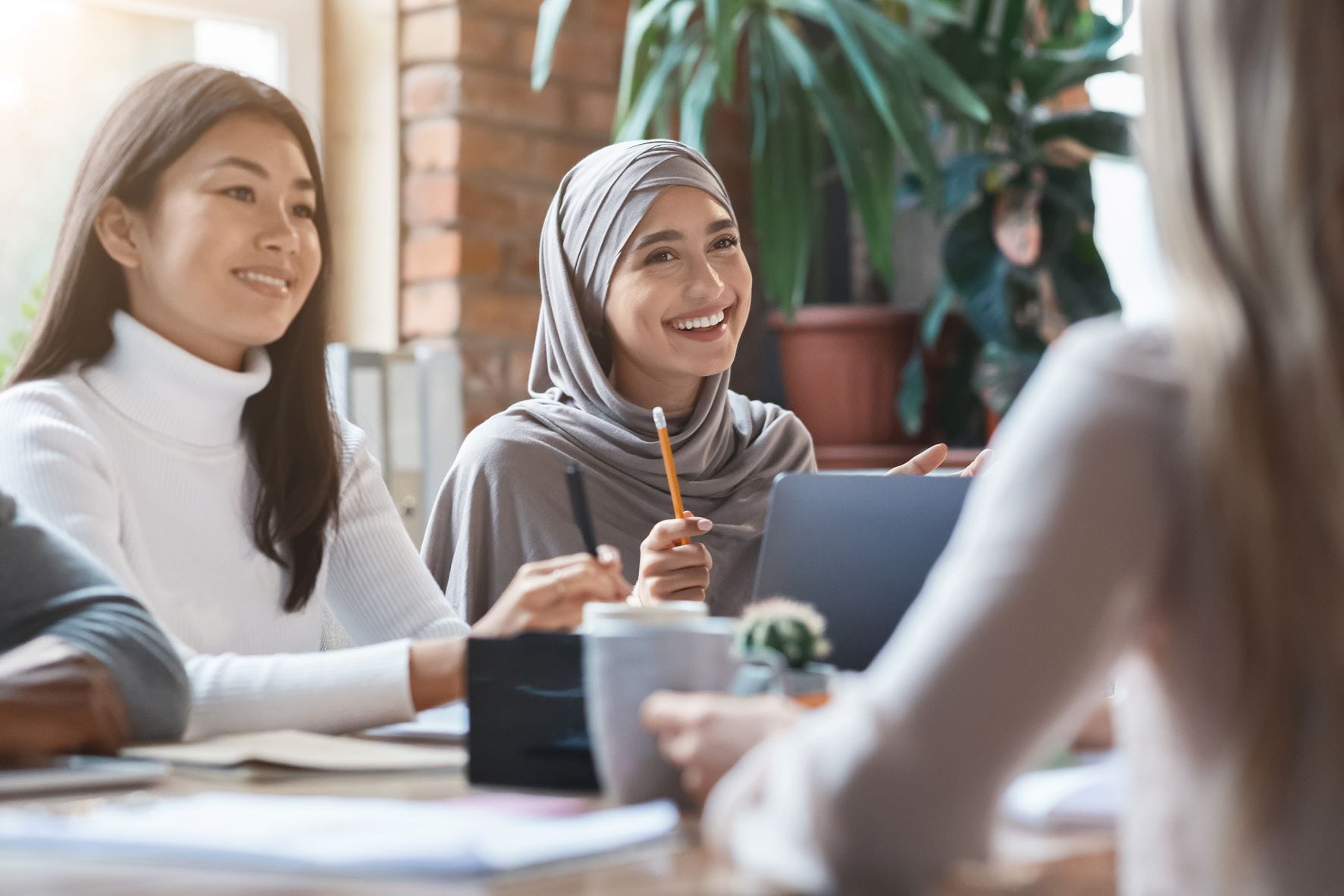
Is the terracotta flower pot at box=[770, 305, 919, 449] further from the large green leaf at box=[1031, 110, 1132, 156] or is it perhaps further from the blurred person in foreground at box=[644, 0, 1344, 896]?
the blurred person in foreground at box=[644, 0, 1344, 896]

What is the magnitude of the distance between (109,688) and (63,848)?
32cm

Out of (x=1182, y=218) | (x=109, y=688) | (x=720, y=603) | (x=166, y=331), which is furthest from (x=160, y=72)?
(x=1182, y=218)

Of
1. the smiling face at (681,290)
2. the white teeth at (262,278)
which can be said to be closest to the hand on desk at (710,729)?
the white teeth at (262,278)

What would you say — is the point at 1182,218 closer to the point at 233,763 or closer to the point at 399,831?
the point at 399,831

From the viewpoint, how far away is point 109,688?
1.06 meters

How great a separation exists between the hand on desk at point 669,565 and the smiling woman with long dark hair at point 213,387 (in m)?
0.21

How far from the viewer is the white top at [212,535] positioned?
121 cm

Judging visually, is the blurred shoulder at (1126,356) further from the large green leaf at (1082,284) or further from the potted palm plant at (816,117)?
the large green leaf at (1082,284)

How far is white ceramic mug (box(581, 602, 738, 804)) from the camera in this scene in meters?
0.84

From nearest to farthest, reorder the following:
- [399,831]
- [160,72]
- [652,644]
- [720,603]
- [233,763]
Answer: [399,831] → [652,644] → [233,763] → [160,72] → [720,603]

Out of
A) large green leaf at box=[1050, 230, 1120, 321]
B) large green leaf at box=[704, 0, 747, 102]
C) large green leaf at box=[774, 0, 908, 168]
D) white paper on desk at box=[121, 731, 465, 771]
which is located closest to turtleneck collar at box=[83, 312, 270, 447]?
white paper on desk at box=[121, 731, 465, 771]

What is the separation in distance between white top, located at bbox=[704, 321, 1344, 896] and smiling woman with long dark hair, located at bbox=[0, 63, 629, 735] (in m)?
0.93

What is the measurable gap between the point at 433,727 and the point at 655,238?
1084mm

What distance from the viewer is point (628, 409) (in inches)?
85.0
